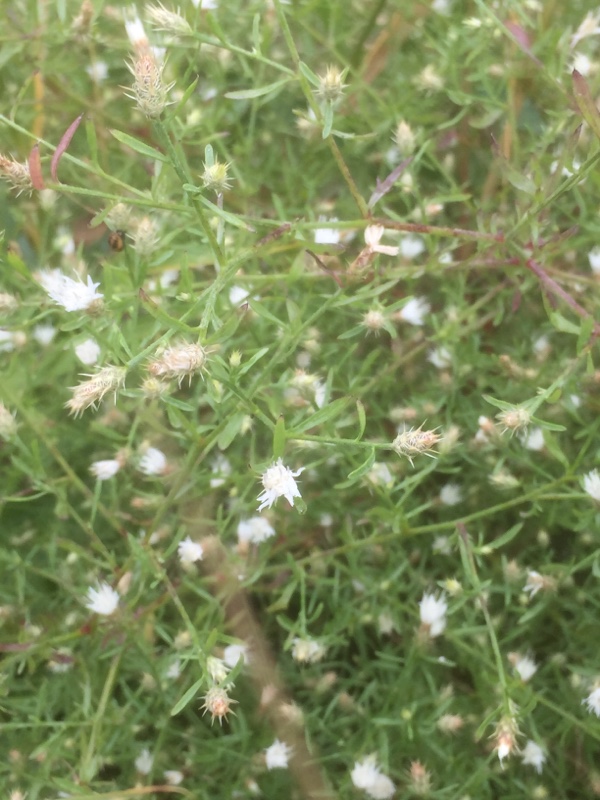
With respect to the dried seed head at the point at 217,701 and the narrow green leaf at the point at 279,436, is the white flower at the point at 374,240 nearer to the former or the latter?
the narrow green leaf at the point at 279,436

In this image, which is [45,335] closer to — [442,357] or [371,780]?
[442,357]

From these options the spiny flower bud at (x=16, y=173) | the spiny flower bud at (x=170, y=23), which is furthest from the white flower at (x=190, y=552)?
the spiny flower bud at (x=170, y=23)

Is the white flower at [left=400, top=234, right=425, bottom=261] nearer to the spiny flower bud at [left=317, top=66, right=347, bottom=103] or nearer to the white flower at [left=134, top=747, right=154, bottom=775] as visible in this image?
the spiny flower bud at [left=317, top=66, right=347, bottom=103]

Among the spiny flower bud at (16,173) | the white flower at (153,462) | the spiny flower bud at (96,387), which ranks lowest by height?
the white flower at (153,462)

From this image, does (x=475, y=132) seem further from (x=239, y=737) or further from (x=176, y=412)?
(x=239, y=737)

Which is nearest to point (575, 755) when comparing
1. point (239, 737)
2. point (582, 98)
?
point (239, 737)

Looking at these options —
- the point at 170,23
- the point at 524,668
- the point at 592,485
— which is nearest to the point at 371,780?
the point at 524,668
